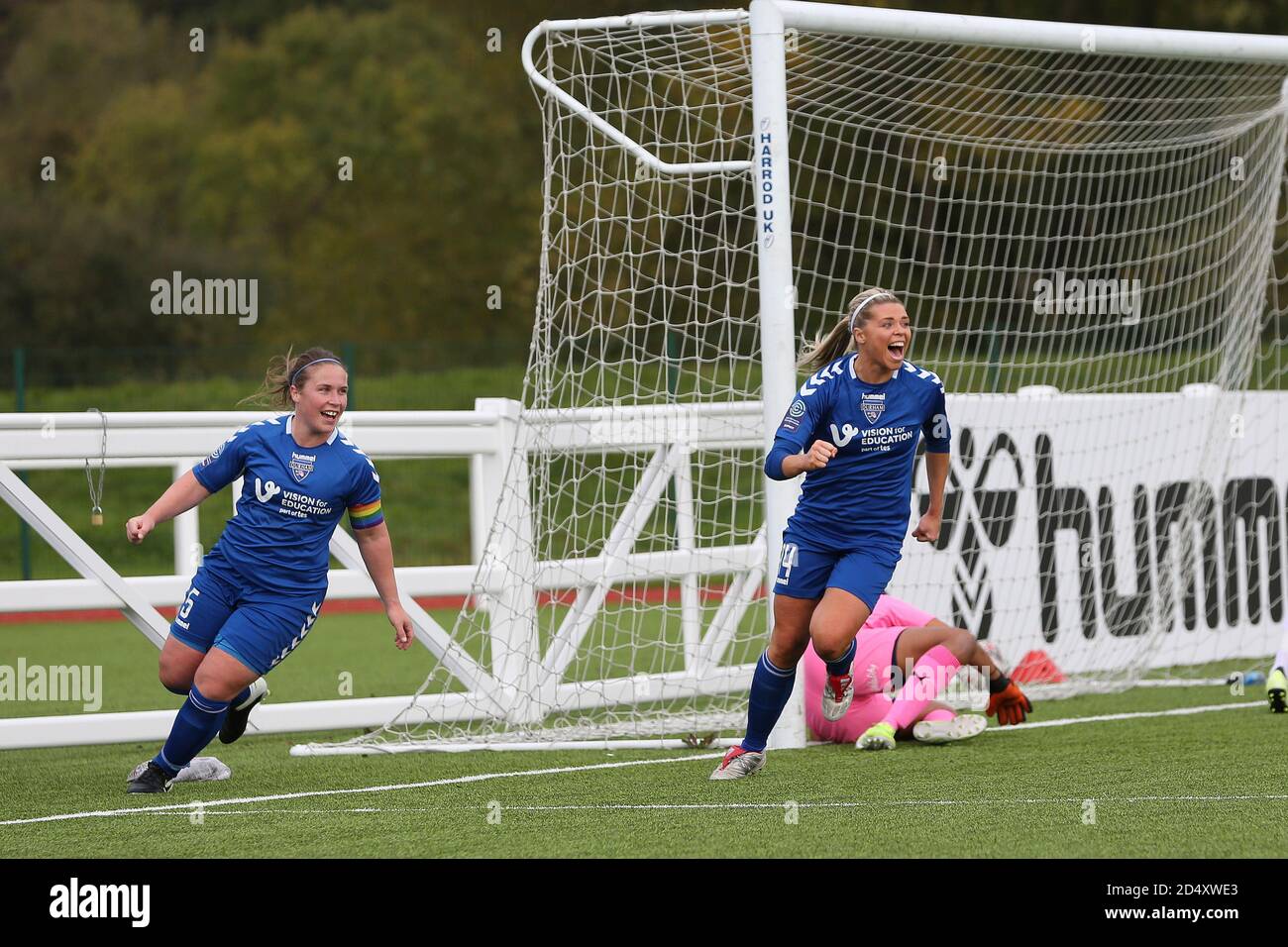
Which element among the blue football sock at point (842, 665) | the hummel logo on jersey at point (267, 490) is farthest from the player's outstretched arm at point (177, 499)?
the blue football sock at point (842, 665)

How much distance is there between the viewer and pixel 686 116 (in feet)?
26.9

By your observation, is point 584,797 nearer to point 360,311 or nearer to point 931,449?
point 931,449

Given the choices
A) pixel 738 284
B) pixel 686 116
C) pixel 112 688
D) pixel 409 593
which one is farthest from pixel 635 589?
pixel 112 688

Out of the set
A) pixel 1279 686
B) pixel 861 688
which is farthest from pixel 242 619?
pixel 1279 686

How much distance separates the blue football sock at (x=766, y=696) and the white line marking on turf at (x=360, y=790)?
65 centimetres

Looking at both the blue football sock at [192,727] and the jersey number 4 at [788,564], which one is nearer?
the blue football sock at [192,727]

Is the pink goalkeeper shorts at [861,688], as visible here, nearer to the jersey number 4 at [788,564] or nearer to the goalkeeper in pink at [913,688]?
the goalkeeper in pink at [913,688]

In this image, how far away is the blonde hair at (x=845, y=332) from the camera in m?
6.32

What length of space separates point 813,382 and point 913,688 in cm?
193

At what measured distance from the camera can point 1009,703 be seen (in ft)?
24.8

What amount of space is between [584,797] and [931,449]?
74.9 inches

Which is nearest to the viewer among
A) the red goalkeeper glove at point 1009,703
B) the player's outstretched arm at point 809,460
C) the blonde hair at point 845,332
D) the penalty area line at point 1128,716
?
the player's outstretched arm at point 809,460
